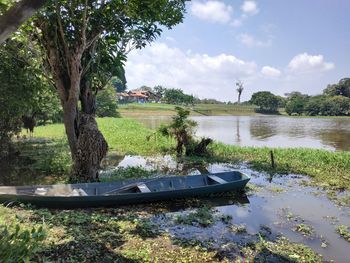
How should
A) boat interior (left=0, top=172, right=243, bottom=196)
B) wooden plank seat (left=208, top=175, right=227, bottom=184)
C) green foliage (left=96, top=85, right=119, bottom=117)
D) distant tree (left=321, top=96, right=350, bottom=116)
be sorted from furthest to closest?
distant tree (left=321, top=96, right=350, bottom=116), green foliage (left=96, top=85, right=119, bottom=117), wooden plank seat (left=208, top=175, right=227, bottom=184), boat interior (left=0, top=172, right=243, bottom=196)

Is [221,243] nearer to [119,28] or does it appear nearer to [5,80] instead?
[119,28]

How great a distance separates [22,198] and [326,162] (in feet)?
48.2

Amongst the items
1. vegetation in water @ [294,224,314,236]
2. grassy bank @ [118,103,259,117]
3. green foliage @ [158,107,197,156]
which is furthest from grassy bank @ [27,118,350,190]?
grassy bank @ [118,103,259,117]

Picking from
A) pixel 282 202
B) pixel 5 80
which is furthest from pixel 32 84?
pixel 282 202

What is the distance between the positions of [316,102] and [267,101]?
1813 cm

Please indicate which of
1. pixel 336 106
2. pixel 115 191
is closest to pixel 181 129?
pixel 115 191

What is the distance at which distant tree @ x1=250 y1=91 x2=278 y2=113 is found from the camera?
11663 cm

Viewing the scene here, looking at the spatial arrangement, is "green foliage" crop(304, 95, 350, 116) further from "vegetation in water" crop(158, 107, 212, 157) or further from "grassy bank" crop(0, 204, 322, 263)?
"grassy bank" crop(0, 204, 322, 263)

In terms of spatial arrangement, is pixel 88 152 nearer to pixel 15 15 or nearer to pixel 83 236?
pixel 83 236

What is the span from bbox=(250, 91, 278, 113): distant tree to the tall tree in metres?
108

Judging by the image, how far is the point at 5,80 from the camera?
51.0 ft

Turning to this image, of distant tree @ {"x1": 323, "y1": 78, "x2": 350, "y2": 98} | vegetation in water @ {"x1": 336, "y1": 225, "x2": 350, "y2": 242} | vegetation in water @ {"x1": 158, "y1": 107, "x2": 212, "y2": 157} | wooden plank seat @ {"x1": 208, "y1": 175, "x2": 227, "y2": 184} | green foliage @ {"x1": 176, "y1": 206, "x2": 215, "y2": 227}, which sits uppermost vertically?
distant tree @ {"x1": 323, "y1": 78, "x2": 350, "y2": 98}

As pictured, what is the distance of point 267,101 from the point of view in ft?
383

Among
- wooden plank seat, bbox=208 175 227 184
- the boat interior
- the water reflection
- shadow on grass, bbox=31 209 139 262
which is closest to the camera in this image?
shadow on grass, bbox=31 209 139 262
